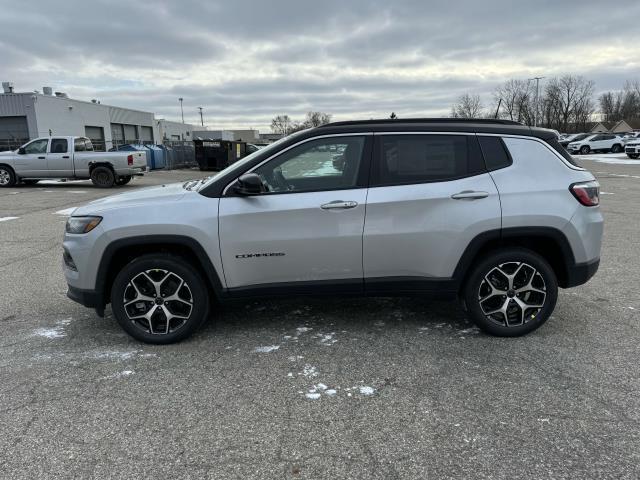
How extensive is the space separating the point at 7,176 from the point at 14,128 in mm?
25402

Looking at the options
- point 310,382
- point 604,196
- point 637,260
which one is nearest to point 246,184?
point 310,382

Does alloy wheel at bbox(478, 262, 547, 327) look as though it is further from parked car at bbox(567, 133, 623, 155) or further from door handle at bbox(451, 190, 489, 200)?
parked car at bbox(567, 133, 623, 155)

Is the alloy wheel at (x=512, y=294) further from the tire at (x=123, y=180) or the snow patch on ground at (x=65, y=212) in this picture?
the tire at (x=123, y=180)

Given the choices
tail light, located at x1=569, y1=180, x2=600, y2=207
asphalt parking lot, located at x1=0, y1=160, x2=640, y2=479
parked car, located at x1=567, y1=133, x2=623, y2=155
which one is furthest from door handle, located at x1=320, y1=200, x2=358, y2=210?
parked car, located at x1=567, y1=133, x2=623, y2=155

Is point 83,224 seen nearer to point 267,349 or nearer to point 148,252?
point 148,252

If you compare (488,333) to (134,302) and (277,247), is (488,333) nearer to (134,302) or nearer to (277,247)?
(277,247)

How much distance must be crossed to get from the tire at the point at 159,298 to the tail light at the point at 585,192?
10.2ft

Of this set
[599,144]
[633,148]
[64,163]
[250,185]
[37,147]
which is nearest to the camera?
[250,185]

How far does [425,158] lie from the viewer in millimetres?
4137

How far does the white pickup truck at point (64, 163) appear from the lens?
61.1 ft

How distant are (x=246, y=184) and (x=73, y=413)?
1945 millimetres

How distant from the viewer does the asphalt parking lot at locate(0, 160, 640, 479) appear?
2684 mm

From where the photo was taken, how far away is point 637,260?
6.76m

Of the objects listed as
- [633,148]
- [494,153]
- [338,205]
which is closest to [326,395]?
[338,205]
